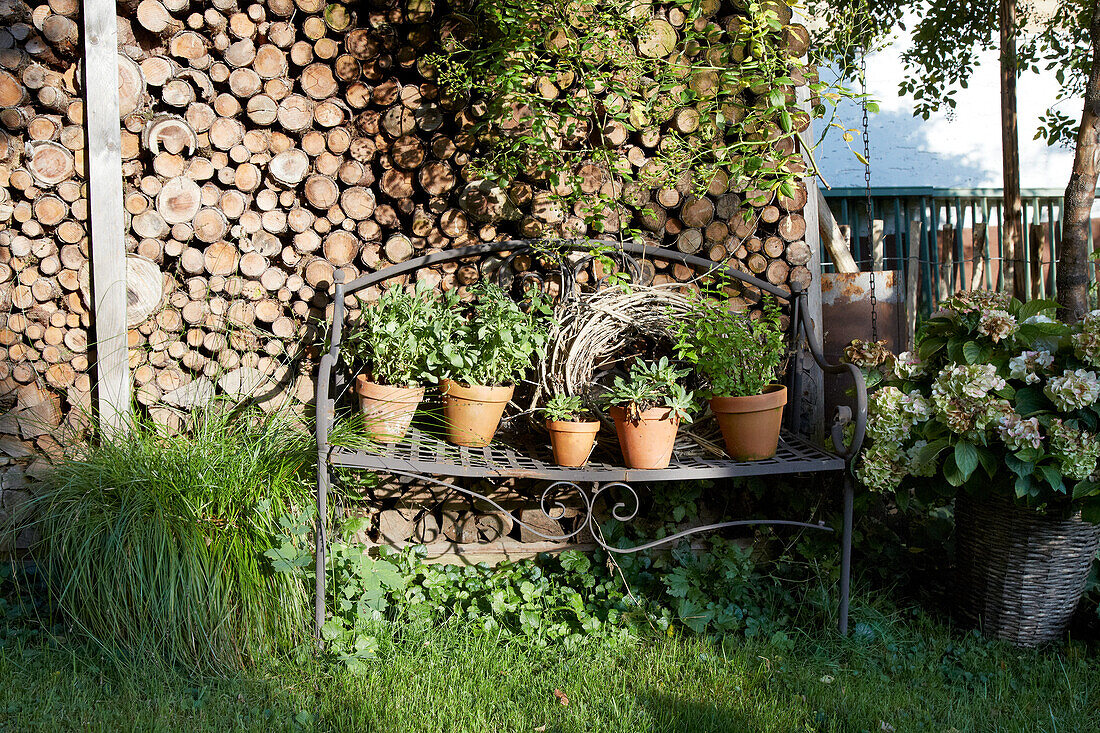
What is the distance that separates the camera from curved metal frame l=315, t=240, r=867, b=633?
2.46m

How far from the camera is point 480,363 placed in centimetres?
276

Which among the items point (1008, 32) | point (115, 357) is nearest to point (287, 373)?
point (115, 357)

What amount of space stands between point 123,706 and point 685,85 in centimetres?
286

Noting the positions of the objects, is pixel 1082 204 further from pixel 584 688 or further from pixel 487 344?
pixel 584 688

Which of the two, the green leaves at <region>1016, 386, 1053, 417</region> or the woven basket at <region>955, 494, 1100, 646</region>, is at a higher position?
the green leaves at <region>1016, 386, 1053, 417</region>

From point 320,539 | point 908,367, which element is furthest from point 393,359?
point 908,367

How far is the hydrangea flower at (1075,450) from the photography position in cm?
239

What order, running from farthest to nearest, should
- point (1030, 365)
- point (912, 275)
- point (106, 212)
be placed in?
point (912, 275) → point (106, 212) → point (1030, 365)

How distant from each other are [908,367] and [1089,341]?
0.55 metres

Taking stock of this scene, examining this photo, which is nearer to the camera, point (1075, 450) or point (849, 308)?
point (1075, 450)

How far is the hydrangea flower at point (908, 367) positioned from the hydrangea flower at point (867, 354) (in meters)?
0.11

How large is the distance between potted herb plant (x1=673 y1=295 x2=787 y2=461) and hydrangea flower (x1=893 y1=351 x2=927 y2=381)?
42 cm

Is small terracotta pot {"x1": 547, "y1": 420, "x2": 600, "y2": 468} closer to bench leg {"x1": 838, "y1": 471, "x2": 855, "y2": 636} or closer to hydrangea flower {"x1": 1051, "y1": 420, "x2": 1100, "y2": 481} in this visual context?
bench leg {"x1": 838, "y1": 471, "x2": 855, "y2": 636}

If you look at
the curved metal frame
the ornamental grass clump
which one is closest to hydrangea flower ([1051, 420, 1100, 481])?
the curved metal frame
